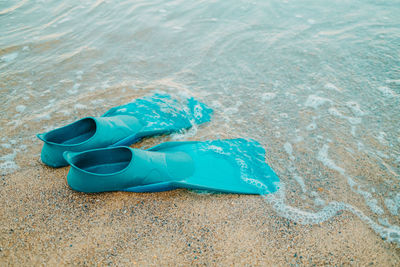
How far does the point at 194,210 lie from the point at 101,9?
5125 mm

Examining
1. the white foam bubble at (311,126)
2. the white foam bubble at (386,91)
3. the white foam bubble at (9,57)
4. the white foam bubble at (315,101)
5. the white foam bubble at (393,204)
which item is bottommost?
the white foam bubble at (393,204)

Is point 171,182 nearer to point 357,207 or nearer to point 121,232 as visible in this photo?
point 121,232

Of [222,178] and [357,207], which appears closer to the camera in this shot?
[357,207]

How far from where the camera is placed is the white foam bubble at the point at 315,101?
2.97 m

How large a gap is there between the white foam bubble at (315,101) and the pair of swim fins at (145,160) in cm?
99

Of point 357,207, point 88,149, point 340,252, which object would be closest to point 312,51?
point 357,207

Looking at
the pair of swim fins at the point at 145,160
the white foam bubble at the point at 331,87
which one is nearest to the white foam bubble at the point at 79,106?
the pair of swim fins at the point at 145,160

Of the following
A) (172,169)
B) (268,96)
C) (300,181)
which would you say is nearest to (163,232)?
(172,169)

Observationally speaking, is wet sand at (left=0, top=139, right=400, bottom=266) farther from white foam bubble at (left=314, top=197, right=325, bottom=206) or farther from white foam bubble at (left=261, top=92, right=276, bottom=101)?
white foam bubble at (left=261, top=92, right=276, bottom=101)

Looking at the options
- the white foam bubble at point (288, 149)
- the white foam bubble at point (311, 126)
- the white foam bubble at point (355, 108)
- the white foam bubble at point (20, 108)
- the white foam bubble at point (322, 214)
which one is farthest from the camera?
the white foam bubble at point (20, 108)

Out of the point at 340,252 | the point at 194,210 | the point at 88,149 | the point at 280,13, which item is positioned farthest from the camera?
the point at 280,13

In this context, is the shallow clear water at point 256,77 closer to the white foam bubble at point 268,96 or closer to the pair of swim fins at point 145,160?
the white foam bubble at point 268,96

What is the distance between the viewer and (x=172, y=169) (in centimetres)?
202

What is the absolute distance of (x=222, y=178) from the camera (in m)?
2.08
